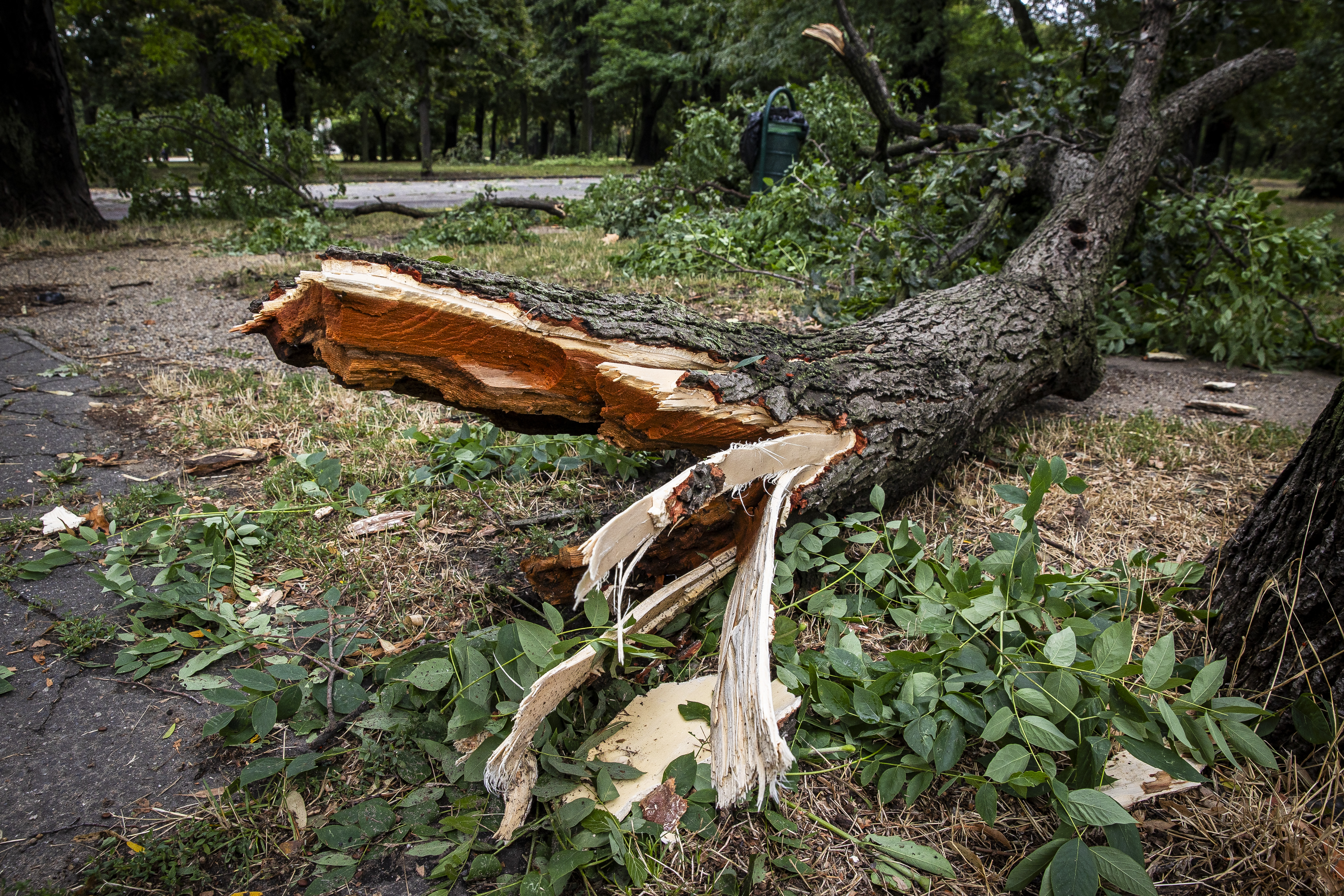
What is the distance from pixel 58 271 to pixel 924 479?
25.7 feet

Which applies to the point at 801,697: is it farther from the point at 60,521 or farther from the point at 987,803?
the point at 60,521

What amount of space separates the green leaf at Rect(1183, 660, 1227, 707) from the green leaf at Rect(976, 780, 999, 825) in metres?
0.48

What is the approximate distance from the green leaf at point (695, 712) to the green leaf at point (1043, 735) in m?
0.67

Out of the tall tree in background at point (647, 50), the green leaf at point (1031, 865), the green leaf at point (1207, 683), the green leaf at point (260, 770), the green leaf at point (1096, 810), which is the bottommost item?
the green leaf at point (260, 770)

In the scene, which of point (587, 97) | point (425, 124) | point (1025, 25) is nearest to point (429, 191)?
point (425, 124)

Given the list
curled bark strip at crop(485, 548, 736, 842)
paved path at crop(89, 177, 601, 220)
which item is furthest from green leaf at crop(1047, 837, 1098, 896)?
paved path at crop(89, 177, 601, 220)

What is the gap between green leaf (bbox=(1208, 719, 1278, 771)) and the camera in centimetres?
135

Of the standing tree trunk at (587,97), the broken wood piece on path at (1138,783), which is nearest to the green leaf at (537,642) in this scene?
the broken wood piece on path at (1138,783)

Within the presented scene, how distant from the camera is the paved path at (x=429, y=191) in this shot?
11609mm

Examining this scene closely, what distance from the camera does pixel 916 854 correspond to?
4.40ft

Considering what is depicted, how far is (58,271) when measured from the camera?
20.7ft

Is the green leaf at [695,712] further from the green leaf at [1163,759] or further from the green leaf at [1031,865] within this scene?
the green leaf at [1163,759]

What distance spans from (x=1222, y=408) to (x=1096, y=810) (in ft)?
10.7

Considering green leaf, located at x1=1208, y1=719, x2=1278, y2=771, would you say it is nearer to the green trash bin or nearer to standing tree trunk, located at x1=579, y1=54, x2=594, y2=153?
the green trash bin
